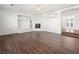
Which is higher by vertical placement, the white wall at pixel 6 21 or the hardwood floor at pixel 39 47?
the white wall at pixel 6 21

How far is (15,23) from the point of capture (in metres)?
6.88

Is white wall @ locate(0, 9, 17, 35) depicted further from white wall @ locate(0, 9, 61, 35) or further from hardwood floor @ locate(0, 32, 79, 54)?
hardwood floor @ locate(0, 32, 79, 54)

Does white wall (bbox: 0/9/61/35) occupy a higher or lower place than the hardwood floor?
higher

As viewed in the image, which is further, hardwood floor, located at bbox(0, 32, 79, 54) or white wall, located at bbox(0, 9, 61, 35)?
white wall, located at bbox(0, 9, 61, 35)

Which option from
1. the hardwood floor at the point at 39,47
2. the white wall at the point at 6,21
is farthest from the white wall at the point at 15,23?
the hardwood floor at the point at 39,47

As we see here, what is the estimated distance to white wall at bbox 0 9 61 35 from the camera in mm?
6621

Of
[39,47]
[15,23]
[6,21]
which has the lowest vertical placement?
[39,47]

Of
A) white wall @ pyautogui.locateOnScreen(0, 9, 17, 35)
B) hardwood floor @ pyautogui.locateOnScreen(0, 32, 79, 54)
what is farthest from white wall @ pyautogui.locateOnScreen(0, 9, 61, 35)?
hardwood floor @ pyautogui.locateOnScreen(0, 32, 79, 54)

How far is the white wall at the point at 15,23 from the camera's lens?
21.7 feet

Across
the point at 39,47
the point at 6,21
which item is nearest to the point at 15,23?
the point at 6,21

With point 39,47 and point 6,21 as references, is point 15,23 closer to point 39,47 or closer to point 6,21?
point 6,21

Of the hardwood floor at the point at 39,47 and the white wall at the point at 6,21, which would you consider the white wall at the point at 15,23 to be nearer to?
the white wall at the point at 6,21
